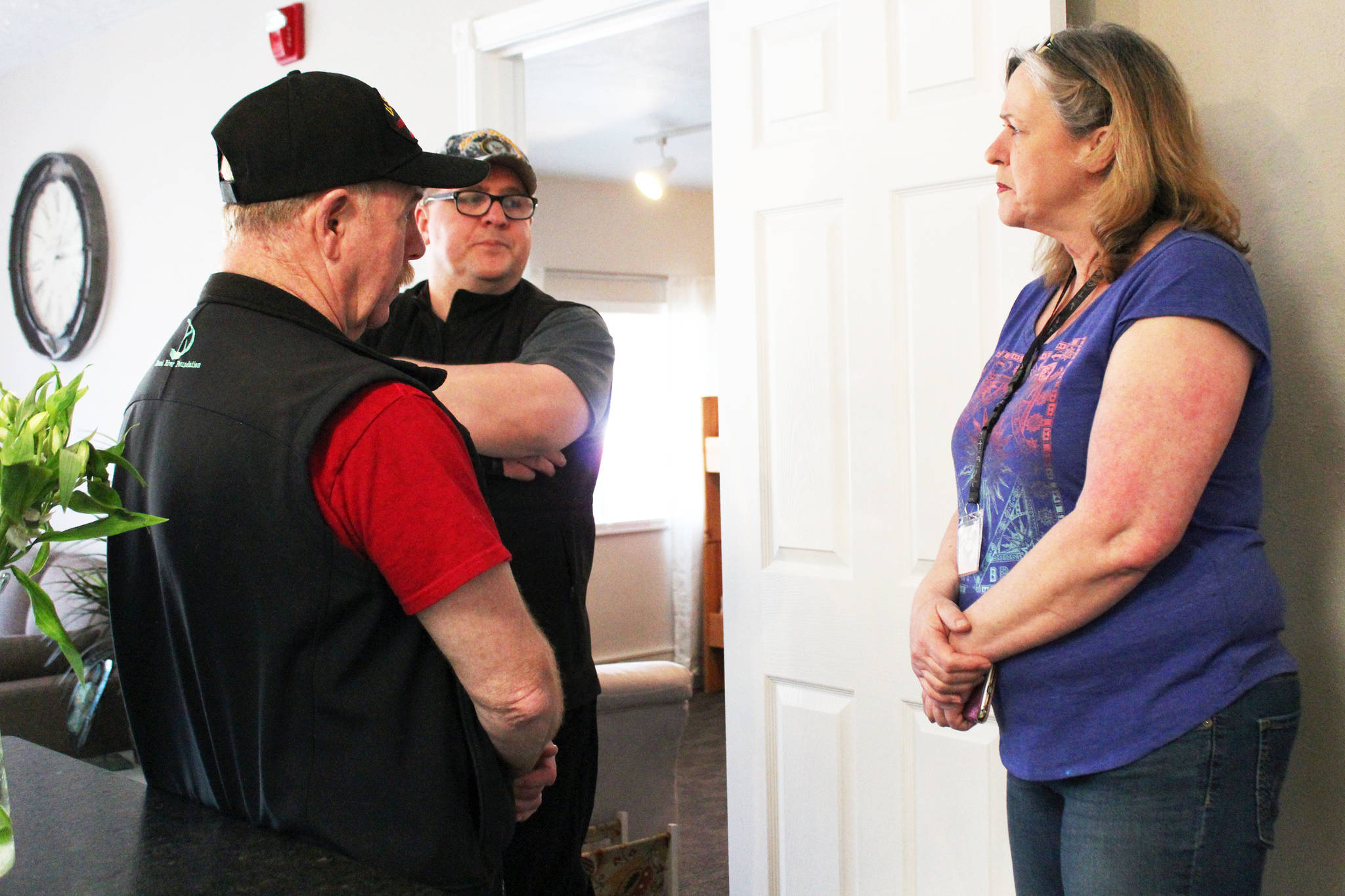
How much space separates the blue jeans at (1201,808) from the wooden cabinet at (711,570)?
5.33 meters

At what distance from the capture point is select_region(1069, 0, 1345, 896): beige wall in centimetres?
144

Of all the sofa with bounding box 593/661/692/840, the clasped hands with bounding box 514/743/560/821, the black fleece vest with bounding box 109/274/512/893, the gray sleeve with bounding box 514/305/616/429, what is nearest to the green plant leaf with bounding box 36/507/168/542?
the black fleece vest with bounding box 109/274/512/893

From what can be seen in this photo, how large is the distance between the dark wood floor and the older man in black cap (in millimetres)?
1833

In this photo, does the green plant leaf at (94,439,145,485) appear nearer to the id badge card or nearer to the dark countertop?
the dark countertop

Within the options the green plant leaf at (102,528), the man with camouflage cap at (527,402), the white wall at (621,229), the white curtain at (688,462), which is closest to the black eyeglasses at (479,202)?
the man with camouflage cap at (527,402)

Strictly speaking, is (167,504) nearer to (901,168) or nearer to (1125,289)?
(1125,289)

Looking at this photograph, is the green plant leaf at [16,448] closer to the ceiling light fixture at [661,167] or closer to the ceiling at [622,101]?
the ceiling at [622,101]

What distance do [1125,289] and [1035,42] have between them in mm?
686

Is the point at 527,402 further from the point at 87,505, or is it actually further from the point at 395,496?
the point at 87,505

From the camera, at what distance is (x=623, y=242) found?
6.69 meters

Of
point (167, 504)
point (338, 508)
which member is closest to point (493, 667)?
point (338, 508)

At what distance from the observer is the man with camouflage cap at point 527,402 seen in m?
1.61

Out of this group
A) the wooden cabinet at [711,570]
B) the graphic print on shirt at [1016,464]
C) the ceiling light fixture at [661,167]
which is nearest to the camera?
the graphic print on shirt at [1016,464]

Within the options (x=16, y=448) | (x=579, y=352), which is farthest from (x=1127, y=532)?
(x=16, y=448)
